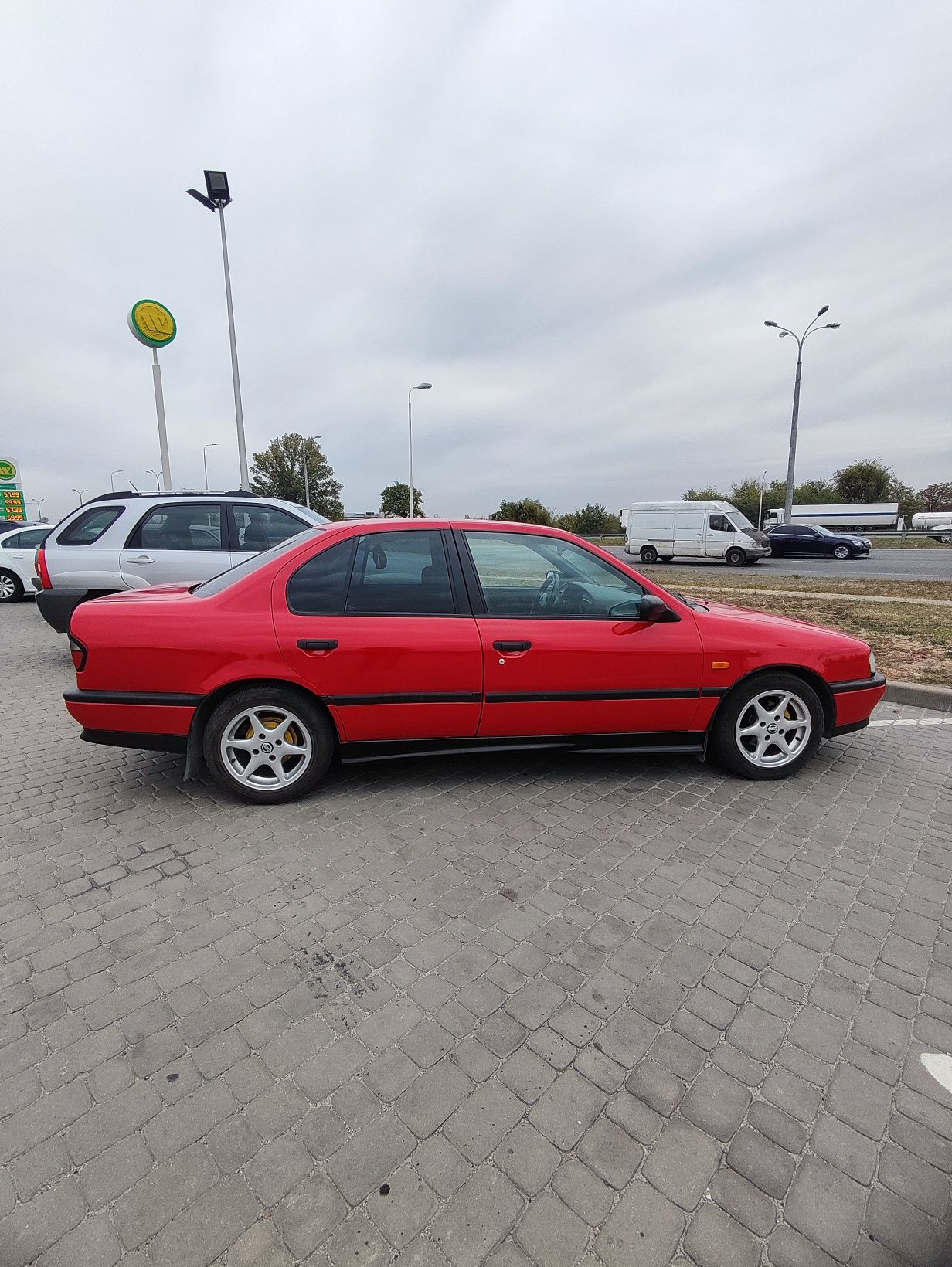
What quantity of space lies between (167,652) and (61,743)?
2000 mm

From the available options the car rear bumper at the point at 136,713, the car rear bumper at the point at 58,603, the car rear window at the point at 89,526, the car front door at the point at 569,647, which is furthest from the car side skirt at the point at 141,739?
the car rear window at the point at 89,526

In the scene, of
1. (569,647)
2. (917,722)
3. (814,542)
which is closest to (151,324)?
(569,647)

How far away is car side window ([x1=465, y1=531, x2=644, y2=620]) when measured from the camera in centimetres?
360

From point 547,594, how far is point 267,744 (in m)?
1.81

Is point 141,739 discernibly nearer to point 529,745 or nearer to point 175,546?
point 529,745

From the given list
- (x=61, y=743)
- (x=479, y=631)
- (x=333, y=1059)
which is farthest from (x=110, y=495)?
(x=333, y=1059)

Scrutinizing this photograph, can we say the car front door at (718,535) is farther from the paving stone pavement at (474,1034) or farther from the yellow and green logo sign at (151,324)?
the paving stone pavement at (474,1034)

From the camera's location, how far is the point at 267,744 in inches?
134

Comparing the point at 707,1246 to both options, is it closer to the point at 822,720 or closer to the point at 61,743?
the point at 822,720

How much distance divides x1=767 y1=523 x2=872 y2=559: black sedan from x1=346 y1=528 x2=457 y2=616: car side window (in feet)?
87.9

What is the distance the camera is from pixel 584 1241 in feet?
4.65

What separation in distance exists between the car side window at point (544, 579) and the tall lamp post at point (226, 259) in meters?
11.9

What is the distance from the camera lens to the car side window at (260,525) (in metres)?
6.63

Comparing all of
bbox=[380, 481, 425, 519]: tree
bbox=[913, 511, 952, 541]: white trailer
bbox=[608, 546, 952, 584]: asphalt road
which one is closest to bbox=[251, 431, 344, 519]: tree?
bbox=[380, 481, 425, 519]: tree
